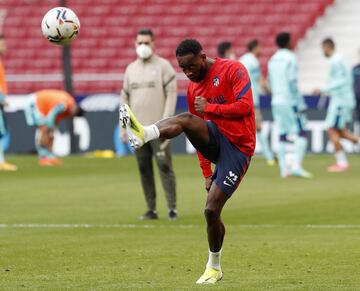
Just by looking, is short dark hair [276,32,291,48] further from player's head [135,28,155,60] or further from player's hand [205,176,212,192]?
player's hand [205,176,212,192]

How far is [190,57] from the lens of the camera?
9383mm

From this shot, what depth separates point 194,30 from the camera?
35688 millimetres

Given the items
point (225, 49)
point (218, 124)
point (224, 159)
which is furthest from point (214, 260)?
point (225, 49)

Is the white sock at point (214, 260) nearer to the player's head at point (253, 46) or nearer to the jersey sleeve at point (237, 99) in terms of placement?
the jersey sleeve at point (237, 99)

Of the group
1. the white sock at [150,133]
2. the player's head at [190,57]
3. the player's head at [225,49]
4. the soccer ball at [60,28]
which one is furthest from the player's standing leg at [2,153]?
the white sock at [150,133]

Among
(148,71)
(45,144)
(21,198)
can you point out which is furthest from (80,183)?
(148,71)

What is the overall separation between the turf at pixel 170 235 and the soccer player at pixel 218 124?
501mm

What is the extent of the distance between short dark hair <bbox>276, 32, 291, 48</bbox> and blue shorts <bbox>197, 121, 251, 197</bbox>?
11836 mm

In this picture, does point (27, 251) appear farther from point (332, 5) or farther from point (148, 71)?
point (332, 5)

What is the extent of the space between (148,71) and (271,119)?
13.5m

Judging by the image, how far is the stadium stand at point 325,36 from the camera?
3388 centimetres

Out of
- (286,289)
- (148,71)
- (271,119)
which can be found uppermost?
(148,71)

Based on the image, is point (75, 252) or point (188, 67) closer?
point (188, 67)

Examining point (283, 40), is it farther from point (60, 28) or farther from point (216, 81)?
point (216, 81)
